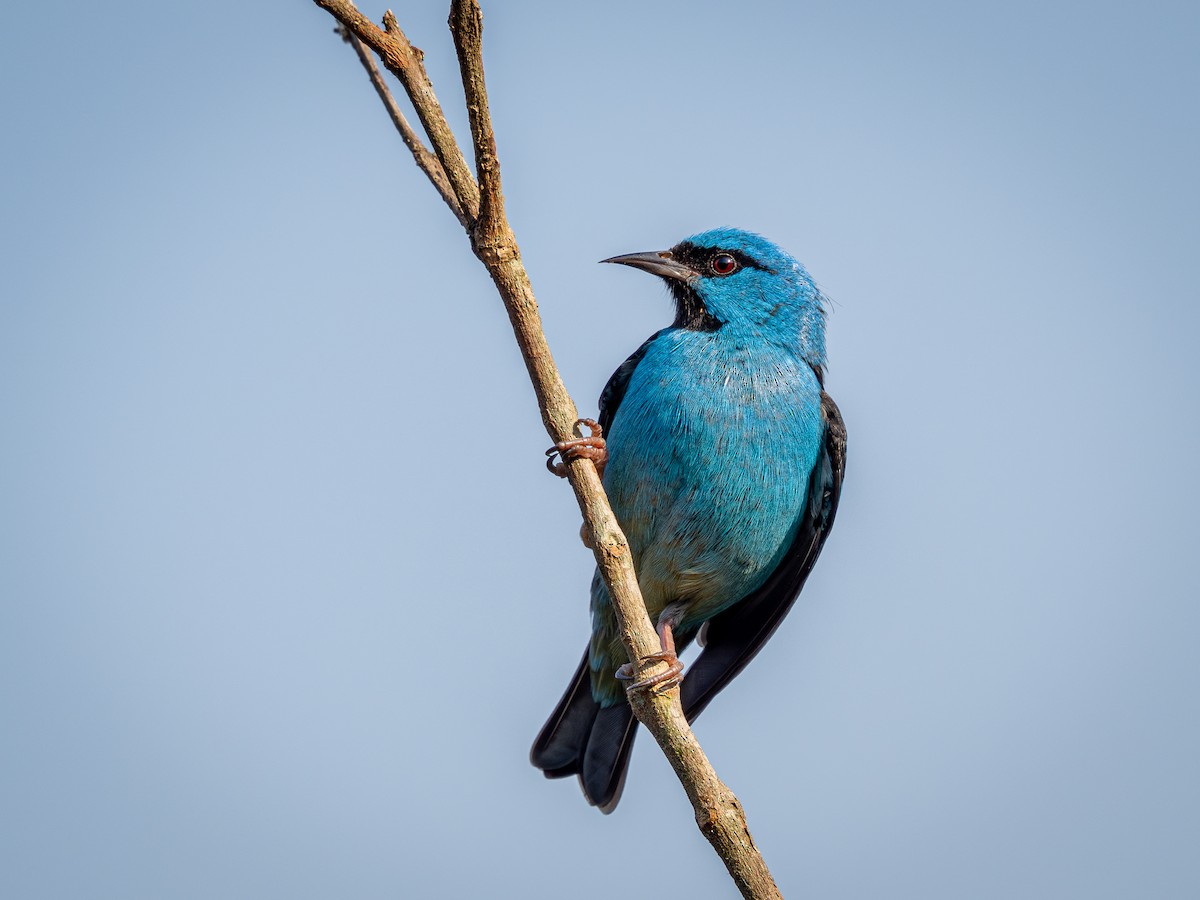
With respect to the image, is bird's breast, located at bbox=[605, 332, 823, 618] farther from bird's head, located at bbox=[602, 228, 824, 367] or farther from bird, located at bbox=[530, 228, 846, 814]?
bird's head, located at bbox=[602, 228, 824, 367]

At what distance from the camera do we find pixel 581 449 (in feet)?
14.4

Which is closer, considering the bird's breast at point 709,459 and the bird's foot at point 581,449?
the bird's foot at point 581,449

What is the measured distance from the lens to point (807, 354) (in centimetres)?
649

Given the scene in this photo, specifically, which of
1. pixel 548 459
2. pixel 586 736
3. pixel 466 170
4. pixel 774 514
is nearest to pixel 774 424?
→ pixel 774 514

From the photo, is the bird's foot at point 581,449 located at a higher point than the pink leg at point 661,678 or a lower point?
higher

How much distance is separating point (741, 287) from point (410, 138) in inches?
94.3

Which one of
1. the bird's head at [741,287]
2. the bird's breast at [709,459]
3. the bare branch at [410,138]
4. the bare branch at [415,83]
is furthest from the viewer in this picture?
the bird's head at [741,287]

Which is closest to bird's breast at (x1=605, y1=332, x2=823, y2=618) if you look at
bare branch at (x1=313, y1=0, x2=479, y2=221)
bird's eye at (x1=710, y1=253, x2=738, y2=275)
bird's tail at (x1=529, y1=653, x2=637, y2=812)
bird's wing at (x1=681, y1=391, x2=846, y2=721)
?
bird's wing at (x1=681, y1=391, x2=846, y2=721)

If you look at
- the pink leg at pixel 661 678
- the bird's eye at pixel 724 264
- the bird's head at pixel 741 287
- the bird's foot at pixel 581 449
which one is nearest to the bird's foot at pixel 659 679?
the pink leg at pixel 661 678

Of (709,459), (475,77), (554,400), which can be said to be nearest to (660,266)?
(709,459)

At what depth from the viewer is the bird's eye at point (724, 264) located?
6.57 m

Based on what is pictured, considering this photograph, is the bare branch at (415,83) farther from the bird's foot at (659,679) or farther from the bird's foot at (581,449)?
the bird's foot at (659,679)

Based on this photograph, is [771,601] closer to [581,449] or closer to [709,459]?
[709,459]

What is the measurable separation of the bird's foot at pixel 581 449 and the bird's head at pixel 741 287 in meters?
1.43
